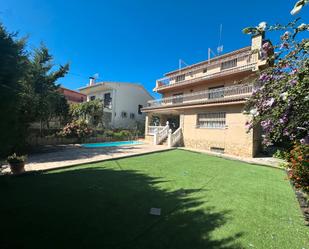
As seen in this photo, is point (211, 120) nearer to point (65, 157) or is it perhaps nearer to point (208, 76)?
point (208, 76)

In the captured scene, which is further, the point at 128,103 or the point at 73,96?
the point at 73,96

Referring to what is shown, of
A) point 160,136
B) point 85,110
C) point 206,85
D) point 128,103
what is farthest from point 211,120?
point 128,103

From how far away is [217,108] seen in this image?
1581 centimetres

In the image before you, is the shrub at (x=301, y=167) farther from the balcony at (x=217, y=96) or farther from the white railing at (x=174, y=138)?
the white railing at (x=174, y=138)

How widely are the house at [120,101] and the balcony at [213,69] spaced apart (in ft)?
20.4

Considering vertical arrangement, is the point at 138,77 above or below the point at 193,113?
above

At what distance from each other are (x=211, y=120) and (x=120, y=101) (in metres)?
16.9

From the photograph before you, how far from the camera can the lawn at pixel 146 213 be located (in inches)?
123

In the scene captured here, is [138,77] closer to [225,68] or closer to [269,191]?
[225,68]

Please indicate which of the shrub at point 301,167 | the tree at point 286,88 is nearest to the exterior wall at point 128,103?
the shrub at point 301,167

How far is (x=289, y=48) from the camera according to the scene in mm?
2545

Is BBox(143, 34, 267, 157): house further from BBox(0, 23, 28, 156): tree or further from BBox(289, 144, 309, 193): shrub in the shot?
BBox(0, 23, 28, 156): tree

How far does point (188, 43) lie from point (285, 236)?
27.2m

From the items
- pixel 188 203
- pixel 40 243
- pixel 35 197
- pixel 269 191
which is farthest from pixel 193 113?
pixel 40 243
